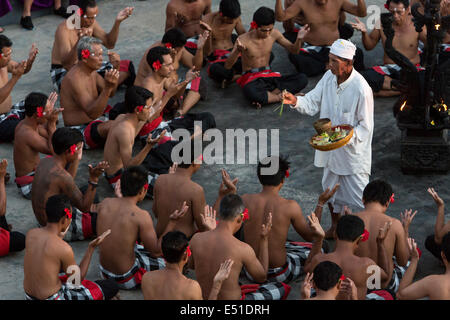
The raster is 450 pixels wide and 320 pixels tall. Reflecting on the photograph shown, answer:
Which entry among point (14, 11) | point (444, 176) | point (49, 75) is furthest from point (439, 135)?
point (14, 11)

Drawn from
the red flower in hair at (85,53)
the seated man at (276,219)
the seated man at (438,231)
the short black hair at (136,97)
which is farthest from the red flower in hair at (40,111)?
the seated man at (438,231)

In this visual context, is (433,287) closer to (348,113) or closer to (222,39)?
(348,113)

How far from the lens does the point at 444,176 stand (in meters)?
8.80

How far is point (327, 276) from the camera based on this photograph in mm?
5977

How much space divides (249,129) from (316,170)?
1188mm

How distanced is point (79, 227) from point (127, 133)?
1159 mm

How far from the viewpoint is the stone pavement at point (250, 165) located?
788 cm

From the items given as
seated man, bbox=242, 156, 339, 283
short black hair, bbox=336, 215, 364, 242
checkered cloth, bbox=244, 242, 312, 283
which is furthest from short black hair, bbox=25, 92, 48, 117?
short black hair, bbox=336, 215, 364, 242

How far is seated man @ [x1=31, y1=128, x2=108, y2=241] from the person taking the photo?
781 cm

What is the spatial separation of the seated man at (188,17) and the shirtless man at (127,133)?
2597mm

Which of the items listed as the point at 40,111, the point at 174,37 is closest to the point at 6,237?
the point at 40,111

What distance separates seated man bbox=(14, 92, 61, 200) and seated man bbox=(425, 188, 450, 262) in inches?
147
